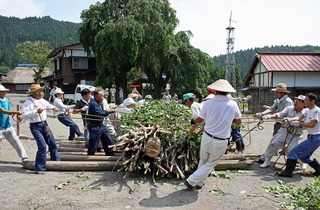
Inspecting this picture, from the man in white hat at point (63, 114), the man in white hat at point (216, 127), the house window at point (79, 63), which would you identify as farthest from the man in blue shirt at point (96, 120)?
the house window at point (79, 63)

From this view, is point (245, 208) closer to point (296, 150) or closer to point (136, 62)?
point (296, 150)

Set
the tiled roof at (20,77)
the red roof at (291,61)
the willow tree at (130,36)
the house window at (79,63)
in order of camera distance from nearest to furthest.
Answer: the willow tree at (130,36)
the red roof at (291,61)
the house window at (79,63)
the tiled roof at (20,77)

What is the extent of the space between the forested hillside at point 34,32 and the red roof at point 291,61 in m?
131

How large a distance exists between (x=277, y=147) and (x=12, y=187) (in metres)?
5.64

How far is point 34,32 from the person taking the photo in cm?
17388

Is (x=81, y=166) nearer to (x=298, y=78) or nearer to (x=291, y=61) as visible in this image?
(x=298, y=78)

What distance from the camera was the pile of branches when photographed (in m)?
6.21

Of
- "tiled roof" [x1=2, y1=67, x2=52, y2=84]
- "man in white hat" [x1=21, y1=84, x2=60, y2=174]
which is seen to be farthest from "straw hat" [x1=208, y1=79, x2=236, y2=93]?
"tiled roof" [x1=2, y1=67, x2=52, y2=84]

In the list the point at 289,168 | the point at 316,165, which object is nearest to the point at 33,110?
the point at 289,168

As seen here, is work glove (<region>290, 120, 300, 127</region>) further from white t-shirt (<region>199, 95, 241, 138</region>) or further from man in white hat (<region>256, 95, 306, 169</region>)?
white t-shirt (<region>199, 95, 241, 138</region>)

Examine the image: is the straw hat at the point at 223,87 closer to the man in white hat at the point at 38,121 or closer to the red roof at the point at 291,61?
the man in white hat at the point at 38,121

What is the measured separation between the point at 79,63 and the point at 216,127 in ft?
119

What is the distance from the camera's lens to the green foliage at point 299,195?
478 centimetres

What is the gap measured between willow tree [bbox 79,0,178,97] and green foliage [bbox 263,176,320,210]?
20189 mm
